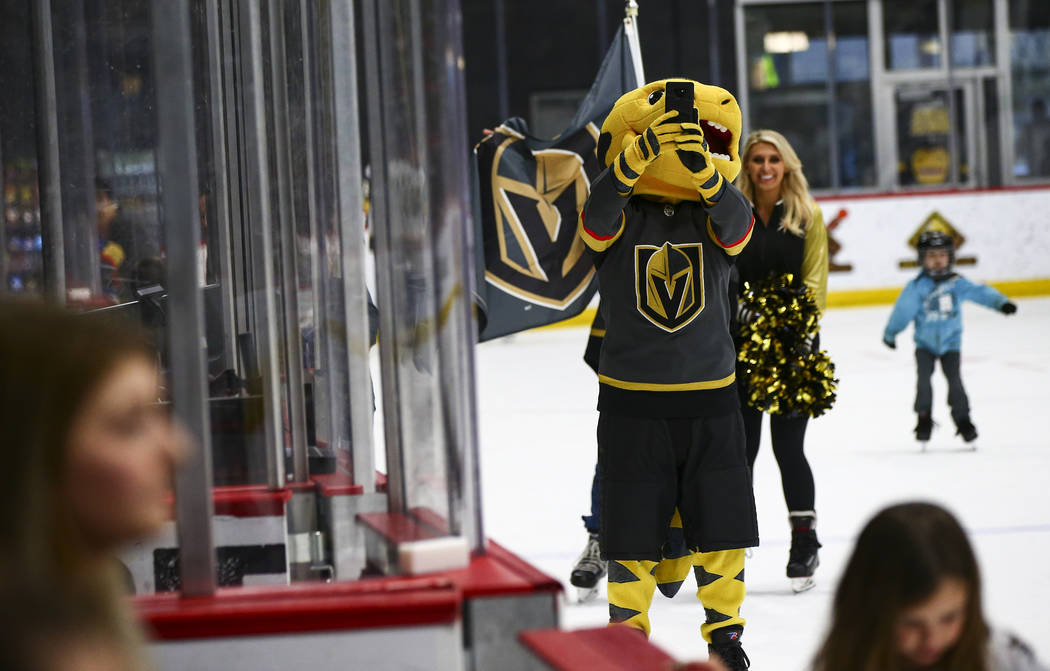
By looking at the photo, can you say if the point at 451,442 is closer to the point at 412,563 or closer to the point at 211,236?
the point at 412,563

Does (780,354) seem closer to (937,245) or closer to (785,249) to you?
(785,249)

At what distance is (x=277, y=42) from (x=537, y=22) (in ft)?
37.5

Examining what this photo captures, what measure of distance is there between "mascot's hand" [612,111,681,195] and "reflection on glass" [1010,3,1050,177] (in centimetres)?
1191

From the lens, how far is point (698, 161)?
7.50 feet

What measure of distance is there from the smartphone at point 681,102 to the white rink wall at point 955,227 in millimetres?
8947

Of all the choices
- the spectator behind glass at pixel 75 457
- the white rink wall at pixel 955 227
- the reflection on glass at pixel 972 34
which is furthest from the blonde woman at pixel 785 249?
the reflection on glass at pixel 972 34

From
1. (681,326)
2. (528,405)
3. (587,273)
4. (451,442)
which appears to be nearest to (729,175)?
(681,326)

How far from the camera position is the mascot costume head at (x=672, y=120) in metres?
2.36

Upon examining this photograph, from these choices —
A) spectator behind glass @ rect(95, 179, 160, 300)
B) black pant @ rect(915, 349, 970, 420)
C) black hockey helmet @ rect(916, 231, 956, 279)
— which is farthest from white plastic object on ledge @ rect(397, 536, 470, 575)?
black hockey helmet @ rect(916, 231, 956, 279)

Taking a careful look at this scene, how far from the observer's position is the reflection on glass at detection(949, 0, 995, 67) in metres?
13.4

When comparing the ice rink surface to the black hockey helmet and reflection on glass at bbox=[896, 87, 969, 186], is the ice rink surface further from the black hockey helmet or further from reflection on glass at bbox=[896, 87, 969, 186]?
reflection on glass at bbox=[896, 87, 969, 186]

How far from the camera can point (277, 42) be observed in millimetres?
2365

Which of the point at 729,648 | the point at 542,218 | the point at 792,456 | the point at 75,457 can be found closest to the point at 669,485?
the point at 729,648

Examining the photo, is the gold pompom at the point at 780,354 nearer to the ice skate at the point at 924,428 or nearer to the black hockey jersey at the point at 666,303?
the black hockey jersey at the point at 666,303
